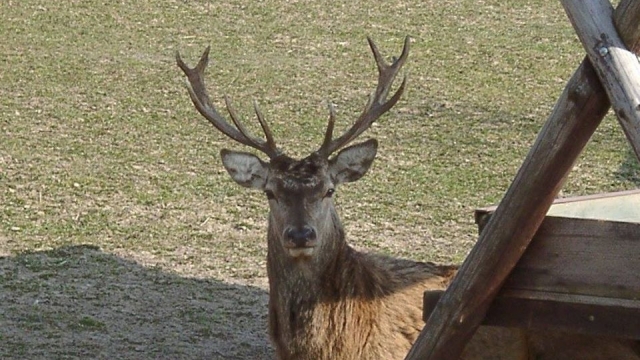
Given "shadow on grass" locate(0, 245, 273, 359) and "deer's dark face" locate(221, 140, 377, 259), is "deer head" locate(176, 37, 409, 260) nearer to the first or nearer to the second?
"deer's dark face" locate(221, 140, 377, 259)

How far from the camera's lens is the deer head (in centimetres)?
548

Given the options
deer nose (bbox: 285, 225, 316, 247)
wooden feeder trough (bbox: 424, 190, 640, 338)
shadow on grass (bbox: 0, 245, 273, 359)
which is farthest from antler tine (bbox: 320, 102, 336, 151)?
wooden feeder trough (bbox: 424, 190, 640, 338)

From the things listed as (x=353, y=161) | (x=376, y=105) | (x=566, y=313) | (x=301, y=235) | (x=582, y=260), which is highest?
(x=376, y=105)

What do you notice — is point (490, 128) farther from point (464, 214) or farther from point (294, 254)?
point (294, 254)

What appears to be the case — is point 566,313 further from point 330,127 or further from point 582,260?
point 330,127

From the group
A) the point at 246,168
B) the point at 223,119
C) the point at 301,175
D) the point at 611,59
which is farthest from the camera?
the point at 223,119

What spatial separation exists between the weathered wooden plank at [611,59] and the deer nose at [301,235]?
78.0 inches

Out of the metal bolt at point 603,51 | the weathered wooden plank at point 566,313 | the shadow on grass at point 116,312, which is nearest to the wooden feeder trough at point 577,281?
the weathered wooden plank at point 566,313

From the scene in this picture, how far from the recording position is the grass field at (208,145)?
751 cm

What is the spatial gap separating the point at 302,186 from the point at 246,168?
478mm

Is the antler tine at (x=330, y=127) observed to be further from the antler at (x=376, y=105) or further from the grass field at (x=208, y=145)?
the grass field at (x=208, y=145)

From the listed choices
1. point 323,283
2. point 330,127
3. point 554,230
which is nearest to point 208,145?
point 330,127

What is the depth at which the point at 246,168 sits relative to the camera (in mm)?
6004

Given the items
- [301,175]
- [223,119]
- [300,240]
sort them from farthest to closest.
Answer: [223,119]
[301,175]
[300,240]
